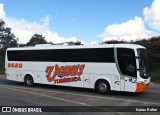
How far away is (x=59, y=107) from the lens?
11.9 metres

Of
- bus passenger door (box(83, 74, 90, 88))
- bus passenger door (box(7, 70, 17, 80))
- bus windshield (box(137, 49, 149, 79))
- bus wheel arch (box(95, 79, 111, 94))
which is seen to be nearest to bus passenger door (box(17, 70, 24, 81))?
bus passenger door (box(7, 70, 17, 80))

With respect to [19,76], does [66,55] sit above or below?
above

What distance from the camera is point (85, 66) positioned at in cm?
1680

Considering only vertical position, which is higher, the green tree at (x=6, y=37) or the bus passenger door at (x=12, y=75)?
the green tree at (x=6, y=37)

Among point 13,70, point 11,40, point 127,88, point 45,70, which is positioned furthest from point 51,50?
point 11,40

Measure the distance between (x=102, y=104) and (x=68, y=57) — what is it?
567cm

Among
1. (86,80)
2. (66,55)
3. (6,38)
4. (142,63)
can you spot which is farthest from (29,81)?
(6,38)

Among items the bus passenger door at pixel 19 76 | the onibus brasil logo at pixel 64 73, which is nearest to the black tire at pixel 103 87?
the onibus brasil logo at pixel 64 73

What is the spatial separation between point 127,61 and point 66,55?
4276 millimetres

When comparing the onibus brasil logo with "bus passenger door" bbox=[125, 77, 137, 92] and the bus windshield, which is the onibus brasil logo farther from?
the bus windshield

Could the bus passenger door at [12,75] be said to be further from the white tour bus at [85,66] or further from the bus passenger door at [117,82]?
the bus passenger door at [117,82]

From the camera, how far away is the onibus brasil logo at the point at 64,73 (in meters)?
17.1

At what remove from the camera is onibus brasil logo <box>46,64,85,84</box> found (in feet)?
56.1

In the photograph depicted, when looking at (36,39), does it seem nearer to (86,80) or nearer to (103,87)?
(86,80)
